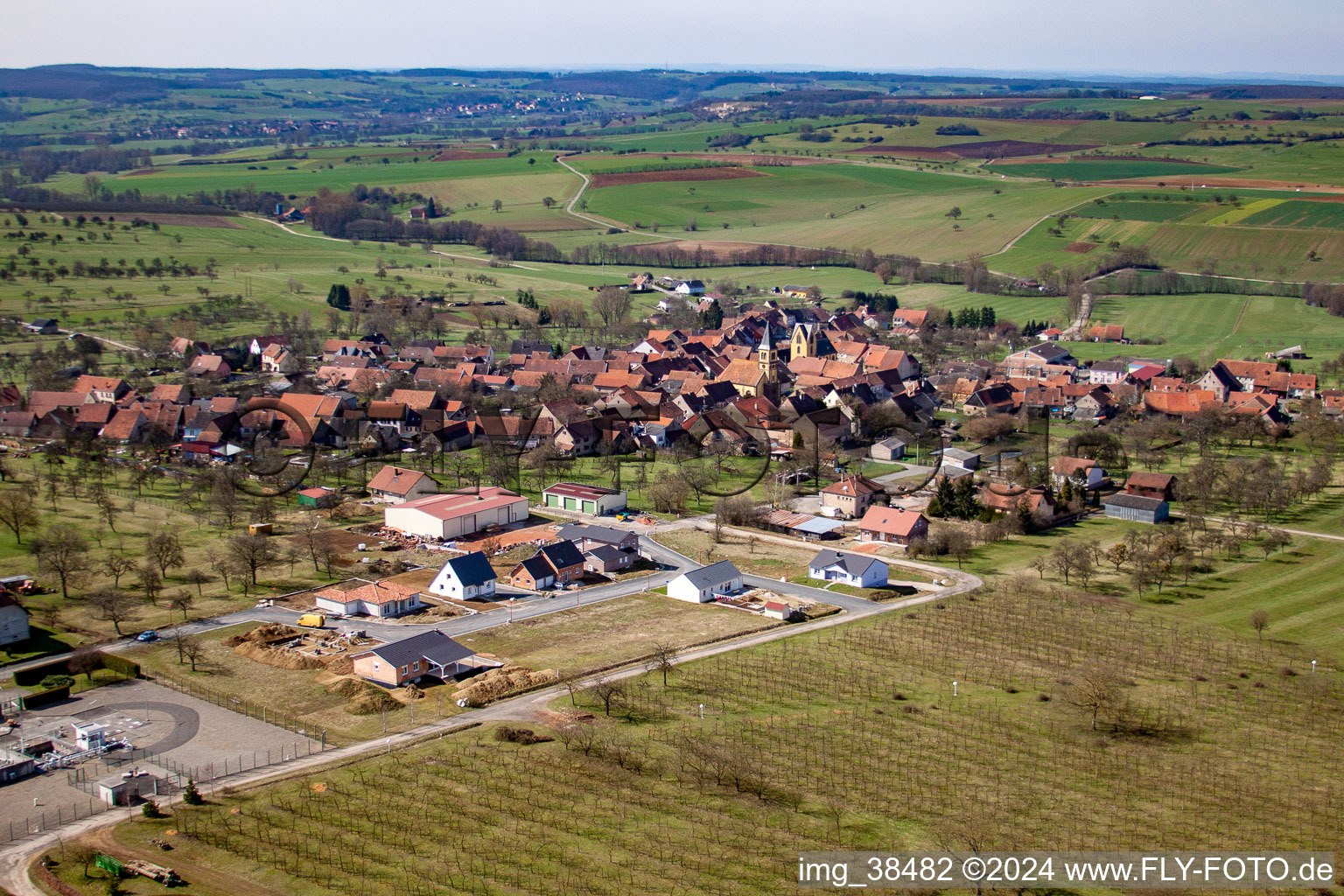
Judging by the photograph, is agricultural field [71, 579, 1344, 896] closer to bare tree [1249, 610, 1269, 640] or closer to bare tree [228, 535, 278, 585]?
bare tree [1249, 610, 1269, 640]

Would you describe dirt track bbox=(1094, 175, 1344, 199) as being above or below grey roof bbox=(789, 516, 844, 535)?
above

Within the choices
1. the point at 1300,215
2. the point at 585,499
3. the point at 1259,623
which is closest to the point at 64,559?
the point at 585,499

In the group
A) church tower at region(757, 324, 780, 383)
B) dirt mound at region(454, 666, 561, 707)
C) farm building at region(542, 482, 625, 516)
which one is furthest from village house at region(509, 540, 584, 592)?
church tower at region(757, 324, 780, 383)

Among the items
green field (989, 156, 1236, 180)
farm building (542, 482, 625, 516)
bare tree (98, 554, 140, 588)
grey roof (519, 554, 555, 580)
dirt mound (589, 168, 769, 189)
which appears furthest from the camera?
dirt mound (589, 168, 769, 189)

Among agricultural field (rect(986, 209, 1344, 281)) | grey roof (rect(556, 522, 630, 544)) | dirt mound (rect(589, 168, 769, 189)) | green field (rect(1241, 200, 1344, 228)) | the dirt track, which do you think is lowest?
grey roof (rect(556, 522, 630, 544))

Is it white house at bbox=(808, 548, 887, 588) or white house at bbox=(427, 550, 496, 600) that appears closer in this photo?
white house at bbox=(427, 550, 496, 600)

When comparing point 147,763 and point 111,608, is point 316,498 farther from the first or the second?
point 147,763
